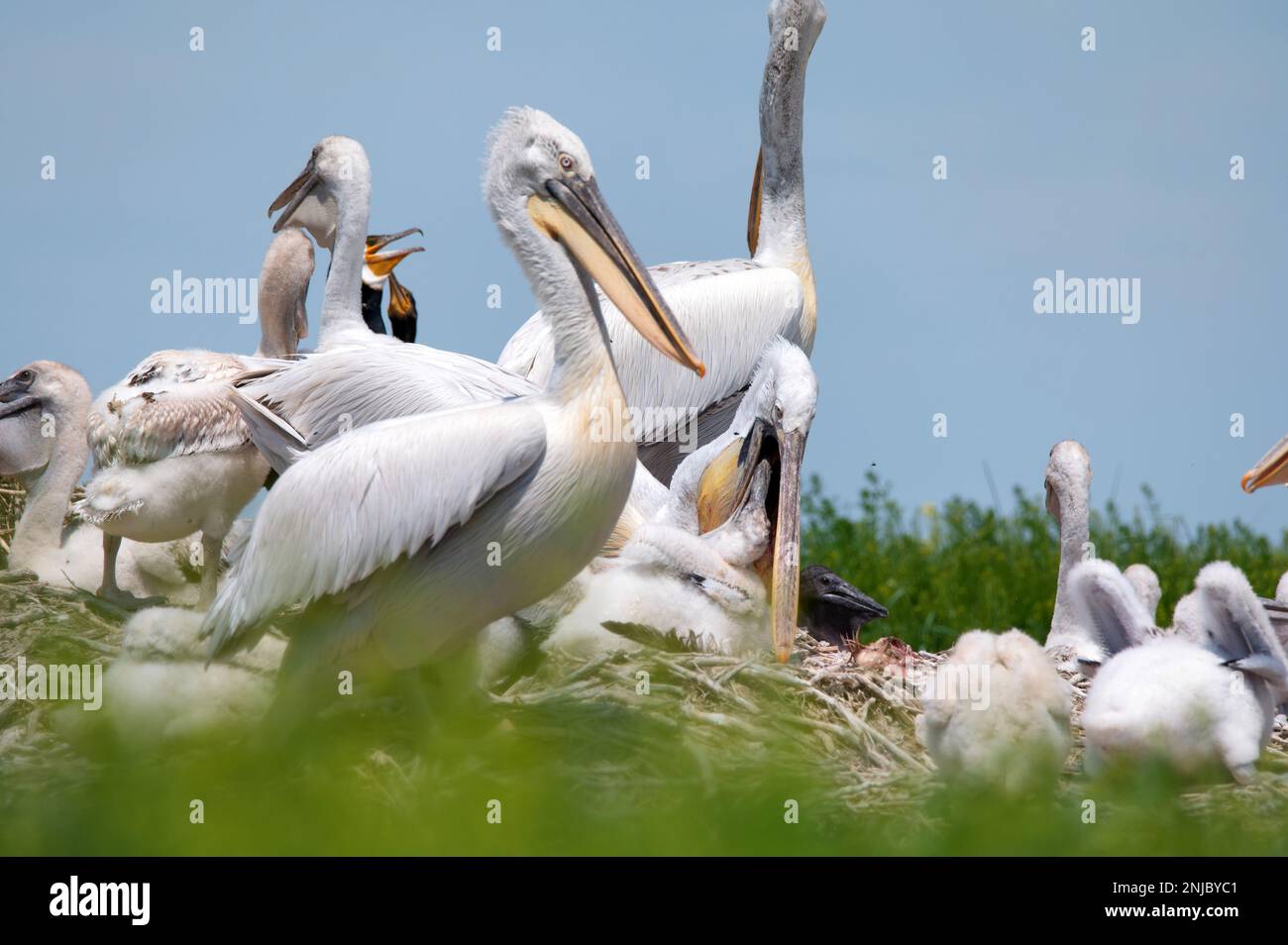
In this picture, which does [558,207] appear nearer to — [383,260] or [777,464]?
[777,464]

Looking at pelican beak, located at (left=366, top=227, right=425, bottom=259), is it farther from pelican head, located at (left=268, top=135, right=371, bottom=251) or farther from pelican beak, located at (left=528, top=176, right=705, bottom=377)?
pelican beak, located at (left=528, top=176, right=705, bottom=377)

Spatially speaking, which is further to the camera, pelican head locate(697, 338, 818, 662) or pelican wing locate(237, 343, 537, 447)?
pelican head locate(697, 338, 818, 662)

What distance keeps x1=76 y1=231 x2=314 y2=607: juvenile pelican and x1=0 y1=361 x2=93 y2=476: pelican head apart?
816 mm

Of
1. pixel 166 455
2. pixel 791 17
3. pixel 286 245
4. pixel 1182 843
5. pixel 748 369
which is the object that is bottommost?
pixel 1182 843

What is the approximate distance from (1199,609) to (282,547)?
2.53m

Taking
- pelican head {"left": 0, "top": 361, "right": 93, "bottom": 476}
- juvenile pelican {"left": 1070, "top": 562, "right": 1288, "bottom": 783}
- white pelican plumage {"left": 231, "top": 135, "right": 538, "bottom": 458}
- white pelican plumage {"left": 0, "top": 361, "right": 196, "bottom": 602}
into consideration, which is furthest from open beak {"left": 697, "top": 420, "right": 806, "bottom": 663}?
pelican head {"left": 0, "top": 361, "right": 93, "bottom": 476}

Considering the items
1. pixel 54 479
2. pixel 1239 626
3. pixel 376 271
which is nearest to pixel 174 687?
pixel 54 479

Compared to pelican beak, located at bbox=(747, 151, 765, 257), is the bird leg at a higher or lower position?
lower

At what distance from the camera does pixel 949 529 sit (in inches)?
410

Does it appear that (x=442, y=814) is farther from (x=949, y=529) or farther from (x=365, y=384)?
(x=949, y=529)

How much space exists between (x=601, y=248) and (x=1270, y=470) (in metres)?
2.73

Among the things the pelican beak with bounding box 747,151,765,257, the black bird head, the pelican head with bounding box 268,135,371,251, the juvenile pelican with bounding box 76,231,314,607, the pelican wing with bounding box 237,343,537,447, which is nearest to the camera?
the pelican wing with bounding box 237,343,537,447

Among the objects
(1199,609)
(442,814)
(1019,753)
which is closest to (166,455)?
(442,814)

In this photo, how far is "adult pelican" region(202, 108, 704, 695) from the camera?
13.4 ft
